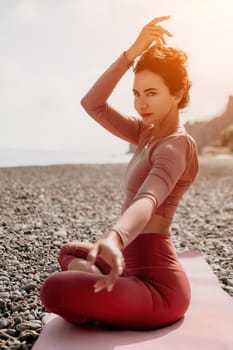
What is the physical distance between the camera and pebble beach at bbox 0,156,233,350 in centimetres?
373

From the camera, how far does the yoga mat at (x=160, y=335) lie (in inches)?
111

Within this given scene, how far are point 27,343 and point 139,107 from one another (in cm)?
145

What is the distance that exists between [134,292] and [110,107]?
107 centimetres

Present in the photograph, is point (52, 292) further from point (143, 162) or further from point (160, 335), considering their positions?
point (143, 162)

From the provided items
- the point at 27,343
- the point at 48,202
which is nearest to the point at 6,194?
the point at 48,202

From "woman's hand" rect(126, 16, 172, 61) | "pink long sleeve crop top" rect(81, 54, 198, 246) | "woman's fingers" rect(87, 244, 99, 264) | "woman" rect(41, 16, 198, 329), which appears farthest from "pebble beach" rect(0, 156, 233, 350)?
"woman's hand" rect(126, 16, 172, 61)

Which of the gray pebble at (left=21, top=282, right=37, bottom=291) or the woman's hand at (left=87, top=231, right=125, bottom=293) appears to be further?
the gray pebble at (left=21, top=282, right=37, bottom=291)

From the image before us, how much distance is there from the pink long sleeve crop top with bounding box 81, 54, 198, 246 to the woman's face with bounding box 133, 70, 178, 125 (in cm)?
13

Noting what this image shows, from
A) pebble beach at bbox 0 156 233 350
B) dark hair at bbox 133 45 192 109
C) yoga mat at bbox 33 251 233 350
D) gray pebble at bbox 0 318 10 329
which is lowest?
pebble beach at bbox 0 156 233 350

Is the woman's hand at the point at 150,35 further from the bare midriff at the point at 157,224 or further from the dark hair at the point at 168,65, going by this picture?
the bare midriff at the point at 157,224

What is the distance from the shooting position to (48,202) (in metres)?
9.55

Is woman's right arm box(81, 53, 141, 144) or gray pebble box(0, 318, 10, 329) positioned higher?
woman's right arm box(81, 53, 141, 144)

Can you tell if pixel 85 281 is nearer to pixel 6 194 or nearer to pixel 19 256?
pixel 19 256

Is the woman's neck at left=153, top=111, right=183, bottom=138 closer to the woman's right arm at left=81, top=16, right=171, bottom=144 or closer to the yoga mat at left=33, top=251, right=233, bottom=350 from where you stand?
the woman's right arm at left=81, top=16, right=171, bottom=144
